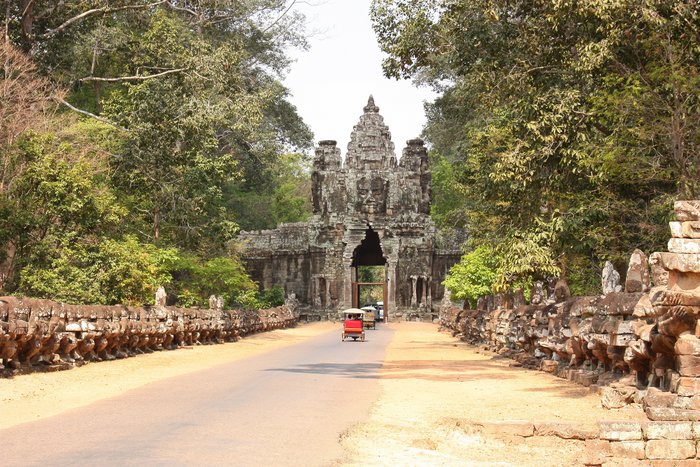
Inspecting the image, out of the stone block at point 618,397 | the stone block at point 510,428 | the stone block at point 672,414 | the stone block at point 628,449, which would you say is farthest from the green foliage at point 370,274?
the stone block at point 628,449

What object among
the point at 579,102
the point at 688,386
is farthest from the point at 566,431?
the point at 579,102

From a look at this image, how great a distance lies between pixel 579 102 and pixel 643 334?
9923mm

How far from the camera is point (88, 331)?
19953 mm

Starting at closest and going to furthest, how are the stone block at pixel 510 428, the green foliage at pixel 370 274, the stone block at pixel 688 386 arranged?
the stone block at pixel 510 428 → the stone block at pixel 688 386 → the green foliage at pixel 370 274

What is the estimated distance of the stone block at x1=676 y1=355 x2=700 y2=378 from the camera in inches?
433

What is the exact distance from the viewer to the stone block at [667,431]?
9.25 metres

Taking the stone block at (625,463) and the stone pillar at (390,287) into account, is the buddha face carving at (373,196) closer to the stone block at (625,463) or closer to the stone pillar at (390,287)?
the stone pillar at (390,287)

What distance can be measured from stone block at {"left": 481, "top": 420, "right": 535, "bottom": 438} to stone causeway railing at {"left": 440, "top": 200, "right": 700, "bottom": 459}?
139 centimetres

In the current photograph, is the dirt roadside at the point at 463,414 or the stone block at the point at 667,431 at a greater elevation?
the stone block at the point at 667,431

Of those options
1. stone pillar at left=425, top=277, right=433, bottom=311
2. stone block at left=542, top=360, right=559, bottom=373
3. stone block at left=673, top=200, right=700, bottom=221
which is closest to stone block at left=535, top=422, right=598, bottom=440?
stone block at left=673, top=200, right=700, bottom=221

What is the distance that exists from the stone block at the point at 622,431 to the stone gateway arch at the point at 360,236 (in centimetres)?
4961

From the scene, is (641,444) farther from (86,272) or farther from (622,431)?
(86,272)

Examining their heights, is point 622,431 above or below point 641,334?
below

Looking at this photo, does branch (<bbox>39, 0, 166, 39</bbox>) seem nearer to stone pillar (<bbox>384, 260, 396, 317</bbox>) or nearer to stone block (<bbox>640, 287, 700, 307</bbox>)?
stone block (<bbox>640, 287, 700, 307</bbox>)
